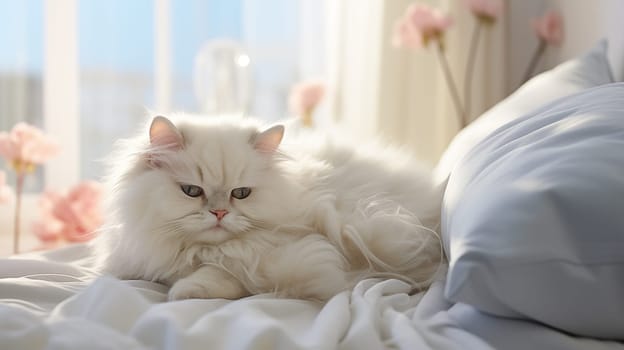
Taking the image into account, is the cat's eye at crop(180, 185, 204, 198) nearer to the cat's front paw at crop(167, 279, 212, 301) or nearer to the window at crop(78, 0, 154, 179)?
the cat's front paw at crop(167, 279, 212, 301)

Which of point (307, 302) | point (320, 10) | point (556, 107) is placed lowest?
point (307, 302)

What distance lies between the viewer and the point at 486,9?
247 centimetres

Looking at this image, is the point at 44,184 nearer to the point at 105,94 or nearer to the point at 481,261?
the point at 105,94

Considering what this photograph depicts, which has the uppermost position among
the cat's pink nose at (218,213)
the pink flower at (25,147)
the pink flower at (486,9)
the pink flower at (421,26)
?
the pink flower at (486,9)

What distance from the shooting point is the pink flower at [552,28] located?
2.35 metres

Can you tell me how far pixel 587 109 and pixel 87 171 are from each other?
2.45 meters

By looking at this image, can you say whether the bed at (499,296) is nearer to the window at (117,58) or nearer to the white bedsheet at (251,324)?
the white bedsheet at (251,324)

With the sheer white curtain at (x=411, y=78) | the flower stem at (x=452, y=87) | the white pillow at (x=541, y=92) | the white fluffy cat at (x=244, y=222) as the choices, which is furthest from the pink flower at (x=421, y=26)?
the white fluffy cat at (x=244, y=222)

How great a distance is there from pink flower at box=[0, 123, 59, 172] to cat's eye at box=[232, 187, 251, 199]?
1.37 meters

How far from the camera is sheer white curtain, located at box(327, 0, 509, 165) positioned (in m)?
2.71

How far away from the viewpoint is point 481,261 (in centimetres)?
76

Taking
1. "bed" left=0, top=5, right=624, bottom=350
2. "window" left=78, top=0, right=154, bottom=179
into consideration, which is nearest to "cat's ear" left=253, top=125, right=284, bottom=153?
"bed" left=0, top=5, right=624, bottom=350

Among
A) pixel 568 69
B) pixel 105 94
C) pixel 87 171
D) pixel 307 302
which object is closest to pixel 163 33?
pixel 105 94

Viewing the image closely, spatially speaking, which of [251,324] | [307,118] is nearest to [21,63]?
[307,118]
